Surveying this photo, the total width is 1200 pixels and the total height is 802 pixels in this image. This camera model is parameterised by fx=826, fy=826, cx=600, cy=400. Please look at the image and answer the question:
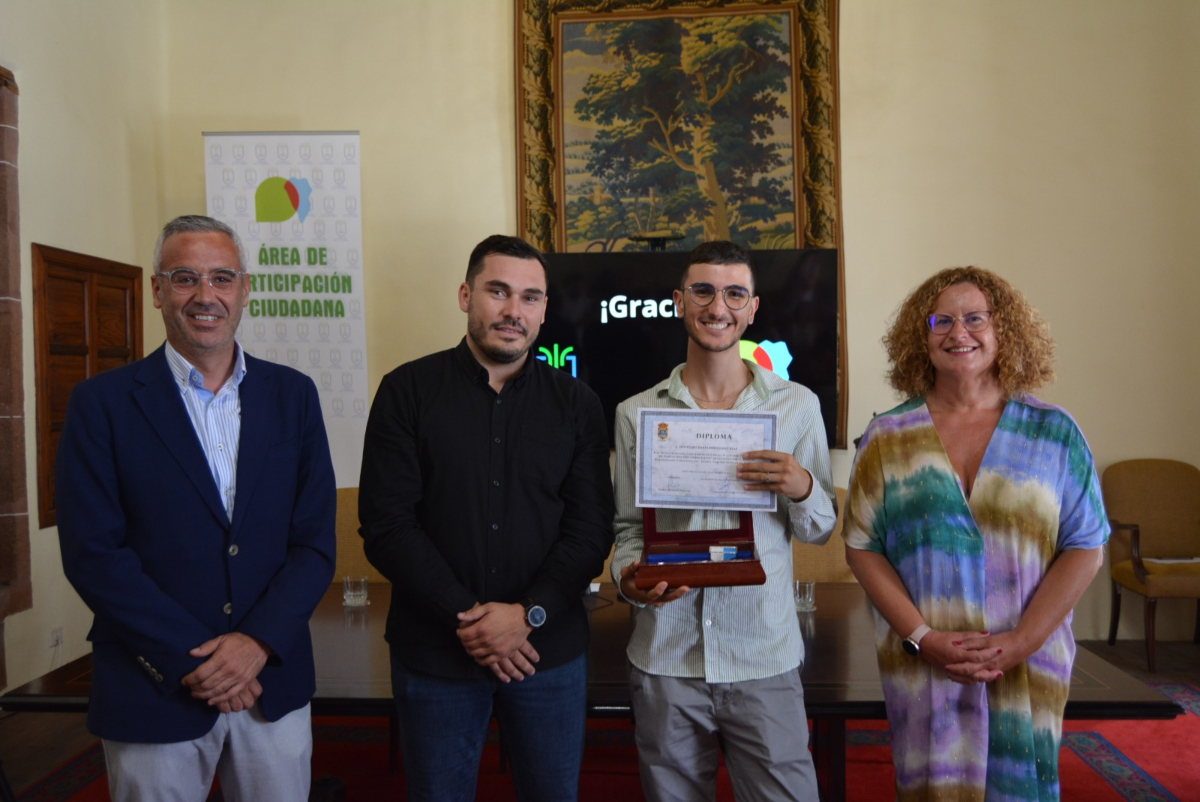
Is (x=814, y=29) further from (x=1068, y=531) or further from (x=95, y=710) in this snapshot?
(x=95, y=710)

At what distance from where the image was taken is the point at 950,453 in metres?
1.93

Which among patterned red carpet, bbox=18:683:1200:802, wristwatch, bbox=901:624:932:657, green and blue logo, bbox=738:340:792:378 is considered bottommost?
patterned red carpet, bbox=18:683:1200:802

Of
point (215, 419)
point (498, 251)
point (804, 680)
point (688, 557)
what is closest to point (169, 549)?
point (215, 419)

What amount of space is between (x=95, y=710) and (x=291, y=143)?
11.3 feet

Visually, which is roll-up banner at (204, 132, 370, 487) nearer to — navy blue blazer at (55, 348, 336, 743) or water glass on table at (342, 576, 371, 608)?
water glass on table at (342, 576, 371, 608)

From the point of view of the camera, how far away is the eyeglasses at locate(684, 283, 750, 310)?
1.98 meters

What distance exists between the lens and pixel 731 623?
192 centimetres

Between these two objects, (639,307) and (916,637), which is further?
(639,307)

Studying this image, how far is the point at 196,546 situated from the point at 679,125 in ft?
12.8

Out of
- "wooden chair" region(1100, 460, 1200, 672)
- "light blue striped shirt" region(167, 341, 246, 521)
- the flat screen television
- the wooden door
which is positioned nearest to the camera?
"light blue striped shirt" region(167, 341, 246, 521)

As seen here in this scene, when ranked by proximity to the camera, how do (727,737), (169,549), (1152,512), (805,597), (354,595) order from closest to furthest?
(169,549) → (727,737) → (805,597) → (354,595) → (1152,512)

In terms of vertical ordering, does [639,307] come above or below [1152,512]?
above

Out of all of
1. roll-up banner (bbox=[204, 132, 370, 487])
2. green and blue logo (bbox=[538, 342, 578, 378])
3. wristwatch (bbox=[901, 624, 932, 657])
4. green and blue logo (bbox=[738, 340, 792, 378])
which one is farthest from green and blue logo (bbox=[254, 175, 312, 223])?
wristwatch (bbox=[901, 624, 932, 657])

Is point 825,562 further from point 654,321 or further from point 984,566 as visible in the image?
point 984,566
